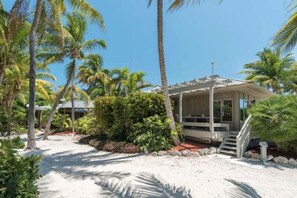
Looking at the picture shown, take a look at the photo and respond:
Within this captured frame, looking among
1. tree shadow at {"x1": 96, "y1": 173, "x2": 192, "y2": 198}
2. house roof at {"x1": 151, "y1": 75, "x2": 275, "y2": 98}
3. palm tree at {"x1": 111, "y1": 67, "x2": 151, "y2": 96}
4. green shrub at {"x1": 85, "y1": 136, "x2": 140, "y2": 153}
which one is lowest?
tree shadow at {"x1": 96, "y1": 173, "x2": 192, "y2": 198}

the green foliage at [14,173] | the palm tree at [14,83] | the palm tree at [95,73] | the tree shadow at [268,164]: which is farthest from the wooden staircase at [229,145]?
the palm tree at [95,73]

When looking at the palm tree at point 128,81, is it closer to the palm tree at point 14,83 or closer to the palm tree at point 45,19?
the palm tree at point 14,83

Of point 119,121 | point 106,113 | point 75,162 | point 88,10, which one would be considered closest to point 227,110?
point 119,121

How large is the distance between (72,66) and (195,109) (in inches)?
398

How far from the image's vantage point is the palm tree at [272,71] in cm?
2917

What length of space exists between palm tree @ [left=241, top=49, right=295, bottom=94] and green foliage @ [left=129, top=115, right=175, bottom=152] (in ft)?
62.9

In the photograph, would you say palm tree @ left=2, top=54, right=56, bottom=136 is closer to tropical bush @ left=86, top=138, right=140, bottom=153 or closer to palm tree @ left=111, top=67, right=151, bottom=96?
palm tree @ left=111, top=67, right=151, bottom=96

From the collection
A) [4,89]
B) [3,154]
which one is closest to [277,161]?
[3,154]

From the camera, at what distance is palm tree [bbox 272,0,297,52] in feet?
14.9

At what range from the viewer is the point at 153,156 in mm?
12062

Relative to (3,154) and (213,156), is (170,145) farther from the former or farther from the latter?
(3,154)

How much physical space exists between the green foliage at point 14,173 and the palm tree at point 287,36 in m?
5.11

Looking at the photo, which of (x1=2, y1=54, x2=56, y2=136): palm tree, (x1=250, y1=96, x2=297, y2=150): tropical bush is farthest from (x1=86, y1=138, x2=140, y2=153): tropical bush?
(x1=2, y1=54, x2=56, y2=136): palm tree

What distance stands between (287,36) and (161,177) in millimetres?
5389
